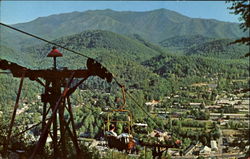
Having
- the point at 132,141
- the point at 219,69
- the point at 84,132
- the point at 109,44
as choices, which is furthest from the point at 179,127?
the point at 109,44

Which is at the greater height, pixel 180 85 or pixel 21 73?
pixel 180 85

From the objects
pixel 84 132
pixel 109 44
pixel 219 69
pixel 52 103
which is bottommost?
pixel 84 132

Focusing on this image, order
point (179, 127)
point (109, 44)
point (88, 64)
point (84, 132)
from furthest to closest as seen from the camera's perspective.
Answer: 1. point (109, 44)
2. point (179, 127)
3. point (84, 132)
4. point (88, 64)

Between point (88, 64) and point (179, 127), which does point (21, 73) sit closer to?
point (88, 64)

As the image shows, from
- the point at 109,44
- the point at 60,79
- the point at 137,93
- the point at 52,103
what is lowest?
the point at 52,103

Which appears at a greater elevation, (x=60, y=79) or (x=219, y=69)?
(x=219, y=69)

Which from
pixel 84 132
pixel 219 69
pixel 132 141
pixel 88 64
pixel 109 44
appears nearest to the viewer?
pixel 88 64

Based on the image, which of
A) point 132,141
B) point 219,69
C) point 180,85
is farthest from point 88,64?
point 219,69

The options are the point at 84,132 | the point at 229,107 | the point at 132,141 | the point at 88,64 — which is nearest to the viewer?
the point at 88,64

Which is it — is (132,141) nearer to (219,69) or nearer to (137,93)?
(137,93)

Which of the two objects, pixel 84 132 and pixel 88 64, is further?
pixel 84 132
